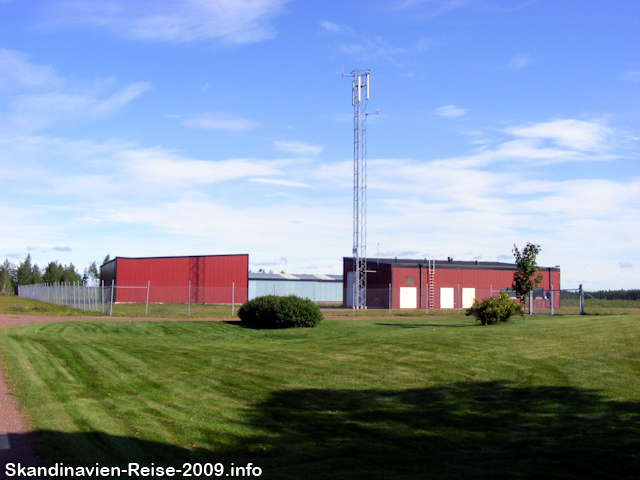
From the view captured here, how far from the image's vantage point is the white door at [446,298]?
4841cm

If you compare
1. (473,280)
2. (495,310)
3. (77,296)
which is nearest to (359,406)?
(495,310)

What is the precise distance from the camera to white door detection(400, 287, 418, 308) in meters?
47.1

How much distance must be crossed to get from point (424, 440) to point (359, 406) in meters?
1.77

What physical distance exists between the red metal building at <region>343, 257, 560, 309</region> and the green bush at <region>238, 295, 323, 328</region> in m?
23.2

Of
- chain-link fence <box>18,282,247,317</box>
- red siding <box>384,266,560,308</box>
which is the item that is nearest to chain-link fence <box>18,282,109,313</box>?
chain-link fence <box>18,282,247,317</box>

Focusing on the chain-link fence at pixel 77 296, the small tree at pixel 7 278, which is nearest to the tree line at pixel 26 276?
the small tree at pixel 7 278

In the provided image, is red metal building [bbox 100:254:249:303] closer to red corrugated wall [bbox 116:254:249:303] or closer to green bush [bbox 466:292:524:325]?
red corrugated wall [bbox 116:254:249:303]

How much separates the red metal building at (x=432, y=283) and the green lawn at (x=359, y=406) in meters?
32.1

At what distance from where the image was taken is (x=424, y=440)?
7.20 metres

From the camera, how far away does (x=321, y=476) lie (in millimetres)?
5973

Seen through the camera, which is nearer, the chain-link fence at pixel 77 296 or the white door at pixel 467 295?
the chain-link fence at pixel 77 296

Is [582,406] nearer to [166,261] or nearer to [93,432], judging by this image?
[93,432]

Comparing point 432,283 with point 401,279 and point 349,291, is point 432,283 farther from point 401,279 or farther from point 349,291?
point 349,291

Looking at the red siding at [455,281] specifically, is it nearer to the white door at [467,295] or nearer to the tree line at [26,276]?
the white door at [467,295]
